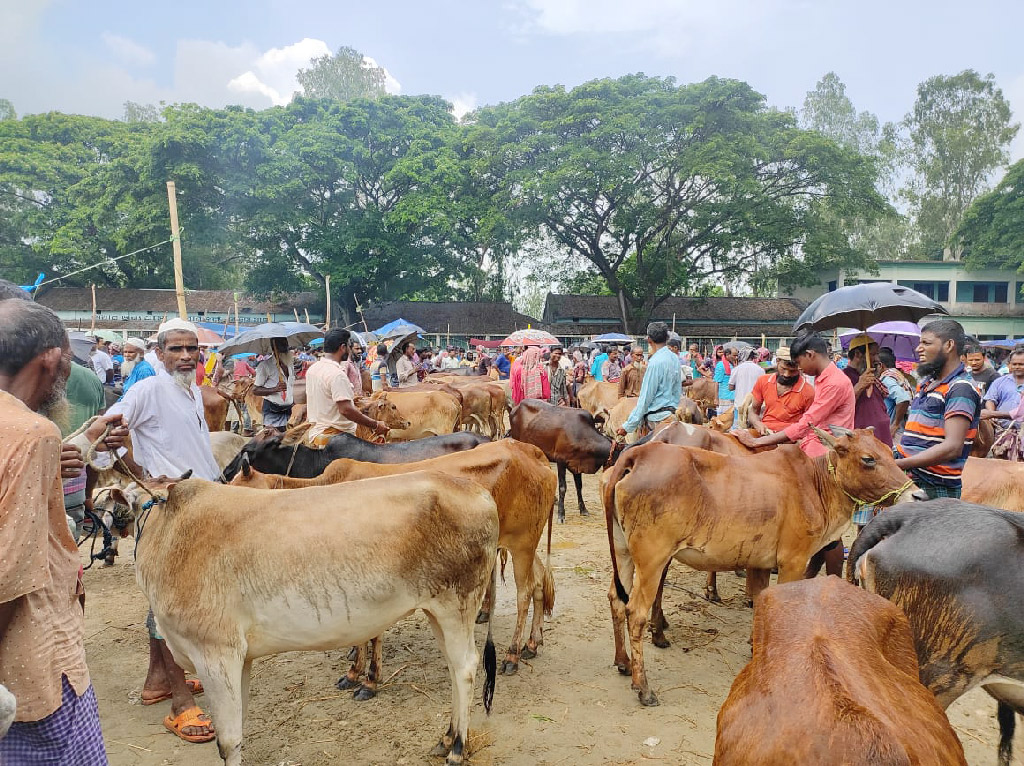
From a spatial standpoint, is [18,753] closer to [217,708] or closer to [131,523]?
[217,708]

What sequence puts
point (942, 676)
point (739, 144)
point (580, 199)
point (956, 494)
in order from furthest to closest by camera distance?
point (580, 199) → point (739, 144) → point (956, 494) → point (942, 676)

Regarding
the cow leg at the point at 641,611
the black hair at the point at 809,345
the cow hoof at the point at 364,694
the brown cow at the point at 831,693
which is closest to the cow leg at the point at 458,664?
the cow hoof at the point at 364,694

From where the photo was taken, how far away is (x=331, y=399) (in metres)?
6.53

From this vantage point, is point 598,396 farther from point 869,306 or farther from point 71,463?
point 71,463

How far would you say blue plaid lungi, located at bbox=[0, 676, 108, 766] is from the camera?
6.51 feet

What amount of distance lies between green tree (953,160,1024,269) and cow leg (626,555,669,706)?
142ft

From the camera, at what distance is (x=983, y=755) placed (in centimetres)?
394

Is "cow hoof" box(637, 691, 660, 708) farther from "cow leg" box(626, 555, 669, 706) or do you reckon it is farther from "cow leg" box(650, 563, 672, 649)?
"cow leg" box(650, 563, 672, 649)

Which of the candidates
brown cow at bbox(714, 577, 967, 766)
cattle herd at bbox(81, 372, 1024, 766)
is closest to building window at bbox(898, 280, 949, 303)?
cattle herd at bbox(81, 372, 1024, 766)

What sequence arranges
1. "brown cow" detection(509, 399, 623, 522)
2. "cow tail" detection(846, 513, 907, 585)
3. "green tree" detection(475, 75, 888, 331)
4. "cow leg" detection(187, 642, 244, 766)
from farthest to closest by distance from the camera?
"green tree" detection(475, 75, 888, 331) < "brown cow" detection(509, 399, 623, 522) < "cow tail" detection(846, 513, 907, 585) < "cow leg" detection(187, 642, 244, 766)

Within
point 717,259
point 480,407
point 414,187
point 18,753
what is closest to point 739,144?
point 717,259

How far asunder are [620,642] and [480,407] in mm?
8978

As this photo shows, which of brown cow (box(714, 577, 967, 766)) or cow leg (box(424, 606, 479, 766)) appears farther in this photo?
cow leg (box(424, 606, 479, 766))

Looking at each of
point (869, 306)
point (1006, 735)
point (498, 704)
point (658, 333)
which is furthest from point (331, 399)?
point (1006, 735)
